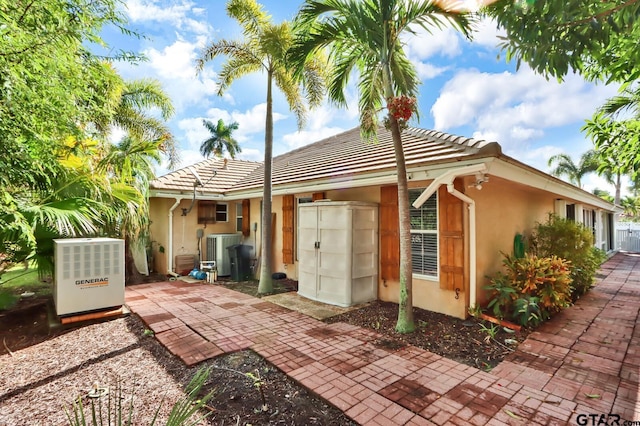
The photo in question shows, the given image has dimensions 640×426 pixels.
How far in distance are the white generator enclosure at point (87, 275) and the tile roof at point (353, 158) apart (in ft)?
15.0

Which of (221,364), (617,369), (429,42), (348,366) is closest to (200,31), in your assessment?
(429,42)

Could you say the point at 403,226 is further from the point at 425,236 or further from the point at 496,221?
the point at 496,221

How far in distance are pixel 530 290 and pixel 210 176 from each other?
38.8 ft

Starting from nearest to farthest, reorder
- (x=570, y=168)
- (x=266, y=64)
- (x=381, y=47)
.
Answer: (x=381, y=47)
(x=266, y=64)
(x=570, y=168)

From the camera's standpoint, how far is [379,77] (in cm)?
537

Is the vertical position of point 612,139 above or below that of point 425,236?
above

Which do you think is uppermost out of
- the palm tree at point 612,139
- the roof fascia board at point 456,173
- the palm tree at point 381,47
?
the palm tree at point 381,47

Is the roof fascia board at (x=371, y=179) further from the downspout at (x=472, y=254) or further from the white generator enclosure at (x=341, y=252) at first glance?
the downspout at (x=472, y=254)

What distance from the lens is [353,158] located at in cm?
834

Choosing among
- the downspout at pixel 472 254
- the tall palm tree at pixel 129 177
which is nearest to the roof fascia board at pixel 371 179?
the downspout at pixel 472 254

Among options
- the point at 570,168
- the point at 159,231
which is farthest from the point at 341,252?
the point at 570,168

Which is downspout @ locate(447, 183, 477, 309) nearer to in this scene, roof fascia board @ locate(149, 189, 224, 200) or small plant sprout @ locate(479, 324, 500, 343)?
small plant sprout @ locate(479, 324, 500, 343)

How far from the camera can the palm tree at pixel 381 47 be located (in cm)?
474

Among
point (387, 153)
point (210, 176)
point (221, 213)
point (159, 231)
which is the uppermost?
point (210, 176)
